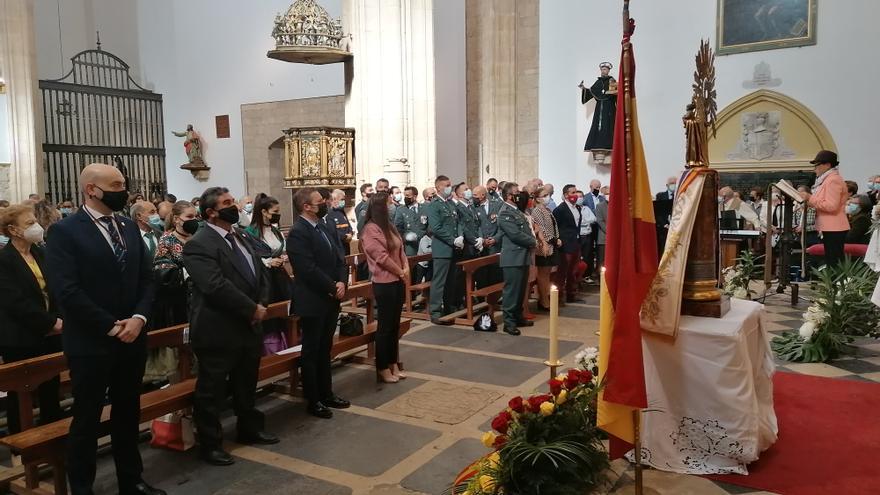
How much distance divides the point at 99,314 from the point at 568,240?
260 inches

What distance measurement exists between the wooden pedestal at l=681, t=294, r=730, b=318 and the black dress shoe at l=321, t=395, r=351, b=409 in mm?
2570

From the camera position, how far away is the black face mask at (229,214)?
4.11 metres

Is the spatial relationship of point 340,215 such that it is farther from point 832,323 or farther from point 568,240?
point 832,323

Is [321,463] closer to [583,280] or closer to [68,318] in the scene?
[68,318]

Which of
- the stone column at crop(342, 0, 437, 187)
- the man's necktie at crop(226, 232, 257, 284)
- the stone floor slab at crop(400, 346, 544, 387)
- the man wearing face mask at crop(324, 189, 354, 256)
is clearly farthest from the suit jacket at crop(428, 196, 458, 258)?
the man's necktie at crop(226, 232, 257, 284)

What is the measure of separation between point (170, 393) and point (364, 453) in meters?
1.27

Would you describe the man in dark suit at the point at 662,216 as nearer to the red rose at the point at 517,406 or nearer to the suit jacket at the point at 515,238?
the suit jacket at the point at 515,238

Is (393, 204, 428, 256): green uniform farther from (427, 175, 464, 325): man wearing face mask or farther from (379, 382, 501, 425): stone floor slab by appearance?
(379, 382, 501, 425): stone floor slab

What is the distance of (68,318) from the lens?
10.8 ft

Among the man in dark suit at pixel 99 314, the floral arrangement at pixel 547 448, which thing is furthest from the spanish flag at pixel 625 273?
the man in dark suit at pixel 99 314

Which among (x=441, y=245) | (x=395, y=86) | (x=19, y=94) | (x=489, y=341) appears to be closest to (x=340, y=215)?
(x=441, y=245)

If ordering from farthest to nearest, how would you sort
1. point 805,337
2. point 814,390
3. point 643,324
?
1. point 805,337
2. point 814,390
3. point 643,324

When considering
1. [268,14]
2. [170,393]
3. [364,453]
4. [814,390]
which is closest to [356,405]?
[364,453]

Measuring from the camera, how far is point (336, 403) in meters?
5.05
